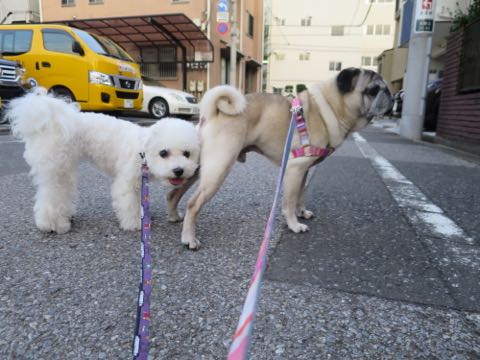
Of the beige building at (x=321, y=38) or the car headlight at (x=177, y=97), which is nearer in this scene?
the car headlight at (x=177, y=97)

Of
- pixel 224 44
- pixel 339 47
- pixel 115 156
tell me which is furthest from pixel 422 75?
pixel 339 47

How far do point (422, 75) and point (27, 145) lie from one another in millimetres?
10296

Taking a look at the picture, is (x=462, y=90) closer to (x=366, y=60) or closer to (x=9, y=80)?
(x=9, y=80)

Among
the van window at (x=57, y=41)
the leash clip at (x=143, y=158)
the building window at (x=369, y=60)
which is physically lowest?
the leash clip at (x=143, y=158)

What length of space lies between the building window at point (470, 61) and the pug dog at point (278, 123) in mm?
5412

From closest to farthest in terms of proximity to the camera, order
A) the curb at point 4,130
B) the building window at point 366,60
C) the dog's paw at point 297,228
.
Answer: the dog's paw at point 297,228
the curb at point 4,130
the building window at point 366,60

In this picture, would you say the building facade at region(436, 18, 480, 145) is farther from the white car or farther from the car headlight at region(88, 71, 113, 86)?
the car headlight at region(88, 71, 113, 86)

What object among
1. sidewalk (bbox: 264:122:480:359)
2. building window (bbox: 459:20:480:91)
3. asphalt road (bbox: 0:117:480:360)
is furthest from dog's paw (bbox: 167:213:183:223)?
building window (bbox: 459:20:480:91)

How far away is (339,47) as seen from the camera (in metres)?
43.2

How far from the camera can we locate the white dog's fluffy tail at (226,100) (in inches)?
92.0

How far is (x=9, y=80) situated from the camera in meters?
7.92

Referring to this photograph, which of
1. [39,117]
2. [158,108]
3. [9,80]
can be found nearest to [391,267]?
[39,117]

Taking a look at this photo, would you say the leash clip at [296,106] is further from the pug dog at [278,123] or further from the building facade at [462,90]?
the building facade at [462,90]

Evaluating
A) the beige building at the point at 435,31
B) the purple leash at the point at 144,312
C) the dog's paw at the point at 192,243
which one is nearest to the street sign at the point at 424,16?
the beige building at the point at 435,31
